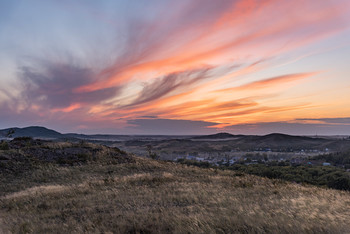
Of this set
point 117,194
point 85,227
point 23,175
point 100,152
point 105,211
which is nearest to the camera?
point 85,227

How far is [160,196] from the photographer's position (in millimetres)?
11570

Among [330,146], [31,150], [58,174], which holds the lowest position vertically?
[330,146]

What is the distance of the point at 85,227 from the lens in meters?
6.96

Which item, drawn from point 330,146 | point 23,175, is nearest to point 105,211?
point 23,175

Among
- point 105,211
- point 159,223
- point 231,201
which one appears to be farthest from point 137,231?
point 231,201

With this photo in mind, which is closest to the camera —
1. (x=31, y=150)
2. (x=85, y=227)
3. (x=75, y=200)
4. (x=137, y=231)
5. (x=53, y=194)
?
(x=137, y=231)

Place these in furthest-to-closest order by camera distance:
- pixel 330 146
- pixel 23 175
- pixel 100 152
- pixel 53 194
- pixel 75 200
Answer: pixel 330 146
pixel 100 152
pixel 23 175
pixel 53 194
pixel 75 200

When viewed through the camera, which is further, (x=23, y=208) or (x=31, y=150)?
(x=31, y=150)

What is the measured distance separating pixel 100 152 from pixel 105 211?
2569 cm

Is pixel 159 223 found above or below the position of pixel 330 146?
above

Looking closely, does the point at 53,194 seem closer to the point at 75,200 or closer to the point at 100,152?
the point at 75,200

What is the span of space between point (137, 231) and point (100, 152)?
28573 mm

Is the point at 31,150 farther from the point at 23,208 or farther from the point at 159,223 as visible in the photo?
the point at 159,223

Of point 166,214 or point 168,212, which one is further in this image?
point 168,212
